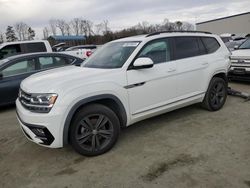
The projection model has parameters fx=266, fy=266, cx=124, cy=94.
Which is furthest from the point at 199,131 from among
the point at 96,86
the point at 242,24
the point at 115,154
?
the point at 242,24

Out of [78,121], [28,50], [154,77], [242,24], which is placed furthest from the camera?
[242,24]

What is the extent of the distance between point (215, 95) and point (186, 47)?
4.34 feet

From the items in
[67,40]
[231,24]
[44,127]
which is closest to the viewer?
[44,127]

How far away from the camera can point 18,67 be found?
7074mm

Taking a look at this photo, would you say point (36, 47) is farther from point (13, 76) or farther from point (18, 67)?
point (13, 76)

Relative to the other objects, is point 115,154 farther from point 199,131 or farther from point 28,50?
point 28,50

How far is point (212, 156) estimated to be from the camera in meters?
3.77

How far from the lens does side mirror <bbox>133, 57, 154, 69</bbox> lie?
4.19 meters

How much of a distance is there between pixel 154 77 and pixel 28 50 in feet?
25.3

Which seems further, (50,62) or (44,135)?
(50,62)

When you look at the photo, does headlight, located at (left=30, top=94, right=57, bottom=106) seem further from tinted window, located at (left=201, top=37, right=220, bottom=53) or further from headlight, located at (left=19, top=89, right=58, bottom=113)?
tinted window, located at (left=201, top=37, right=220, bottom=53)

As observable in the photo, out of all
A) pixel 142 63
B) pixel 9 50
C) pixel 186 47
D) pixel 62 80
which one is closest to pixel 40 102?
pixel 62 80

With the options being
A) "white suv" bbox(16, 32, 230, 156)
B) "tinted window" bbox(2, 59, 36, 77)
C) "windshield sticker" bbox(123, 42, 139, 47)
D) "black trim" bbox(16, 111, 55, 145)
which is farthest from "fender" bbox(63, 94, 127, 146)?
"tinted window" bbox(2, 59, 36, 77)

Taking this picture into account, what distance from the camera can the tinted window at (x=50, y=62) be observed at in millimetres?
7414
